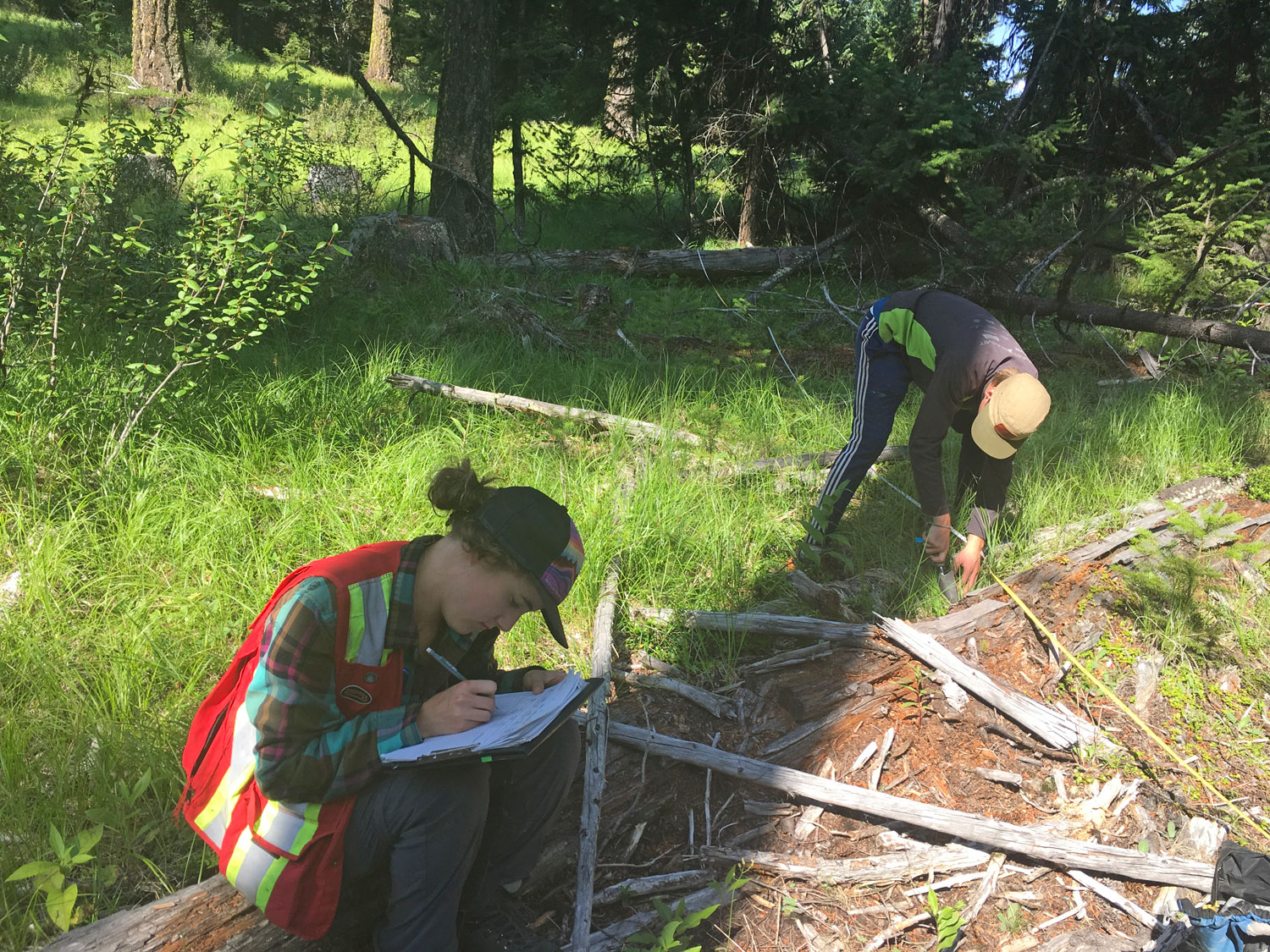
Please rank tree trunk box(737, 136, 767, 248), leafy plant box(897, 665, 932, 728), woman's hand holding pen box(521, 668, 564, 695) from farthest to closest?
tree trunk box(737, 136, 767, 248) → leafy plant box(897, 665, 932, 728) → woman's hand holding pen box(521, 668, 564, 695)

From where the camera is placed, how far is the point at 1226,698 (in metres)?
3.69

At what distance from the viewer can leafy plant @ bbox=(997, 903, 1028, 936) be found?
2602 mm

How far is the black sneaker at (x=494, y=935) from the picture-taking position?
215 cm

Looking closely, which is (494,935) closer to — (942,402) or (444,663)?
(444,663)

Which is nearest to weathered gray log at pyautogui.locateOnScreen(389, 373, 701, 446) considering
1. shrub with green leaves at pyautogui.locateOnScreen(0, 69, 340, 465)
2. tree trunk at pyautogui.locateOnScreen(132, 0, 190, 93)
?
shrub with green leaves at pyautogui.locateOnScreen(0, 69, 340, 465)

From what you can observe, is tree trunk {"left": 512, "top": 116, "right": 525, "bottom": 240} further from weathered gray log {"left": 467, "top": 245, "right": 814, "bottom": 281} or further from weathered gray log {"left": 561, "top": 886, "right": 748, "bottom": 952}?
weathered gray log {"left": 561, "top": 886, "right": 748, "bottom": 952}

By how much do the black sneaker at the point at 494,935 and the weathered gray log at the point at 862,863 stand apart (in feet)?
2.32

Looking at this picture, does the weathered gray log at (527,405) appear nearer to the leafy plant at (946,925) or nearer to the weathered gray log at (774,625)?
the weathered gray log at (774,625)

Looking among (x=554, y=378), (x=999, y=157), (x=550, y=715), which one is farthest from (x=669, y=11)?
(x=550, y=715)

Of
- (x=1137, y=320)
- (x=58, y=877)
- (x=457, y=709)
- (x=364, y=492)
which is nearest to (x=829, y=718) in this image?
(x=457, y=709)

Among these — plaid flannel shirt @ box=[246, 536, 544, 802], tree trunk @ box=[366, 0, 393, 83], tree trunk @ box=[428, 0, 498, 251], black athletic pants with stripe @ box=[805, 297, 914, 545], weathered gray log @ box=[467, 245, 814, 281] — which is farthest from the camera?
tree trunk @ box=[366, 0, 393, 83]

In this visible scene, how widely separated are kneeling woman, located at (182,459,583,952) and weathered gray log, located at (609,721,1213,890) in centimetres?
112

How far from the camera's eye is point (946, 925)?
97.0 inches

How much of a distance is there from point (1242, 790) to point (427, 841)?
10.3 feet
